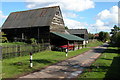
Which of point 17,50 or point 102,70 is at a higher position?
point 17,50

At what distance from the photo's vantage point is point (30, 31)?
2867cm

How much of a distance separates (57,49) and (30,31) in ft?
25.3

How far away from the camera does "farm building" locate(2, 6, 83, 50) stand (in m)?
26.8

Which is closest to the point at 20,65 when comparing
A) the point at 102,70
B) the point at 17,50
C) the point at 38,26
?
the point at 17,50

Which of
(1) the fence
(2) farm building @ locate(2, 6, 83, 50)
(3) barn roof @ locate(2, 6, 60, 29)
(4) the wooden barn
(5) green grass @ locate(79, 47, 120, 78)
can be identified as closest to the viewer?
(5) green grass @ locate(79, 47, 120, 78)

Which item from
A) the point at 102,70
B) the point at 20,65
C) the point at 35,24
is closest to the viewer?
the point at 102,70

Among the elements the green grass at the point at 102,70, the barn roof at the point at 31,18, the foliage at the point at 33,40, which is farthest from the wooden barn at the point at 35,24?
the green grass at the point at 102,70

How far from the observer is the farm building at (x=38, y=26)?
26.8 m

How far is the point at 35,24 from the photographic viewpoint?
28.1m

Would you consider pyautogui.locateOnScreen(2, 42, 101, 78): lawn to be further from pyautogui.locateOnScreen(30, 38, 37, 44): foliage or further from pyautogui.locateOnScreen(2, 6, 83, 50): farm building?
pyautogui.locateOnScreen(30, 38, 37, 44): foliage

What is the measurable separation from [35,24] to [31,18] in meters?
3.10

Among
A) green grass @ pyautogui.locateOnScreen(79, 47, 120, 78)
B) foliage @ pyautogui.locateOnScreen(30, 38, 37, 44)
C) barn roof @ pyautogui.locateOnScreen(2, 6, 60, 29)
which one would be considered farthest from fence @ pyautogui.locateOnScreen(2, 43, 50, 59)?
barn roof @ pyautogui.locateOnScreen(2, 6, 60, 29)

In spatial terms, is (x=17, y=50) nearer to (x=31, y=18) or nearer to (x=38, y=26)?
(x=38, y=26)

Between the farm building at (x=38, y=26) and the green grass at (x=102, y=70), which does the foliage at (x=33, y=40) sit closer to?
the farm building at (x=38, y=26)
